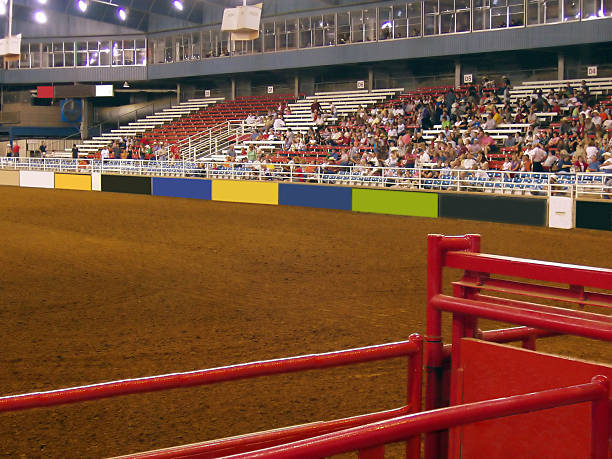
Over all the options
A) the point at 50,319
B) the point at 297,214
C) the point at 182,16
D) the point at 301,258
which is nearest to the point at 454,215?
the point at 297,214

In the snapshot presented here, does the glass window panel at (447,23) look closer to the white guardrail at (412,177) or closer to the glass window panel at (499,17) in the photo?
the glass window panel at (499,17)

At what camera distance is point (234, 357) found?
6816mm

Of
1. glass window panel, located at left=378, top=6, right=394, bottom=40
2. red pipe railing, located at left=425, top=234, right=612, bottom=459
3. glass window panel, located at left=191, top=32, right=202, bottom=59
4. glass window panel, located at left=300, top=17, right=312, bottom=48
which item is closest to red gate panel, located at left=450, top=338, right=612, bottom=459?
red pipe railing, located at left=425, top=234, right=612, bottom=459

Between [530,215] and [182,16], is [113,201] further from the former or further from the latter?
[182,16]

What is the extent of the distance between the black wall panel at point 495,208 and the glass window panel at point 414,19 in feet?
57.5

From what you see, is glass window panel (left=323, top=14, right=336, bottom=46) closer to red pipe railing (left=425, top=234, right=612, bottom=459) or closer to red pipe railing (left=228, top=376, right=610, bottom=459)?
red pipe railing (left=425, top=234, right=612, bottom=459)

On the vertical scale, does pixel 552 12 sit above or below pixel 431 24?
below

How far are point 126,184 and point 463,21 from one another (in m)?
17.4

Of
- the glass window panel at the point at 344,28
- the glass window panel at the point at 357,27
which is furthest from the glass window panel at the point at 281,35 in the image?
the glass window panel at the point at 357,27

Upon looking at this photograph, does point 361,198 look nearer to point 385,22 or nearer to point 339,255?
point 339,255

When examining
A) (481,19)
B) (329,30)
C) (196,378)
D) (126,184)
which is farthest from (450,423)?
(329,30)

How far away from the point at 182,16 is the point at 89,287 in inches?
1601

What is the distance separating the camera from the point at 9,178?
3781 centimetres

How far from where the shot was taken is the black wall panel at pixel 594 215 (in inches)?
685
